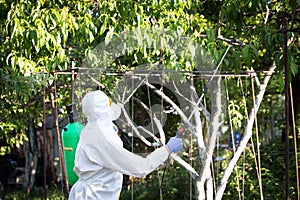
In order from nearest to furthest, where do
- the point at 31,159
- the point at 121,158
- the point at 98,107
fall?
the point at 121,158 < the point at 98,107 < the point at 31,159

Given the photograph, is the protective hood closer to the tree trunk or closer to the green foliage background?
the green foliage background

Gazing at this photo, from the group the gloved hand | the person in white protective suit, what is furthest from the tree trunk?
the gloved hand

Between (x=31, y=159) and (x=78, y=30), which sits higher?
(x=78, y=30)

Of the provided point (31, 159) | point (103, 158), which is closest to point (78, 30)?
point (103, 158)

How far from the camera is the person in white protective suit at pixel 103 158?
9.70 feet

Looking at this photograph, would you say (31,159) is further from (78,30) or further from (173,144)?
(173,144)

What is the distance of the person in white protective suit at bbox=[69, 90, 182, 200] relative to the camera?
296 centimetres

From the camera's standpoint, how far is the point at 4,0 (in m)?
4.79

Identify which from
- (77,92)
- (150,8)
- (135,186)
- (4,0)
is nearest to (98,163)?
(150,8)

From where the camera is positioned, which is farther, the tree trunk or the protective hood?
the tree trunk

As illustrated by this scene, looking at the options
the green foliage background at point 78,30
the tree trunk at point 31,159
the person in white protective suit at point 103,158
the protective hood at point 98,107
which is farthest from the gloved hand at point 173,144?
the tree trunk at point 31,159

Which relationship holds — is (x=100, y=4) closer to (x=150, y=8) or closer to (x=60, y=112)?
(x=150, y=8)

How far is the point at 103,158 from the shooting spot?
9.73 feet

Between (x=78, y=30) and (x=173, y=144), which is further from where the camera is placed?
(x=78, y=30)
